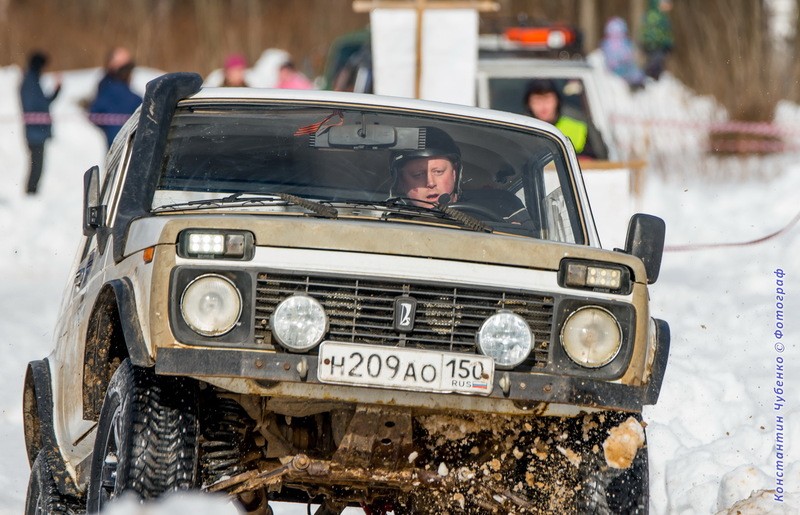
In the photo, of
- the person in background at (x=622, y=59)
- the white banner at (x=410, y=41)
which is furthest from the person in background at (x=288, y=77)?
the person in background at (x=622, y=59)

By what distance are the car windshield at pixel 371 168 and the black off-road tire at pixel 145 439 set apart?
2.55 ft

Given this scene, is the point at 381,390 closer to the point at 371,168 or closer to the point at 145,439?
the point at 145,439

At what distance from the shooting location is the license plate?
4367 millimetres

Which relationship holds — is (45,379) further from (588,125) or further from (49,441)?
(588,125)

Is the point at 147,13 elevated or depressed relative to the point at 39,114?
elevated

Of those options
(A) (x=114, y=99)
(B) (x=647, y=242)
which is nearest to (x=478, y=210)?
(B) (x=647, y=242)

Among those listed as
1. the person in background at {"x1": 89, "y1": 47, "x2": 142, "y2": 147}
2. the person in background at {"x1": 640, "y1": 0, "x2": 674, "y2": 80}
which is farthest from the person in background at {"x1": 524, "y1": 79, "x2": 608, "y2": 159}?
the person in background at {"x1": 640, "y1": 0, "x2": 674, "y2": 80}

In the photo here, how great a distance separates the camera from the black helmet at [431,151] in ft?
18.0

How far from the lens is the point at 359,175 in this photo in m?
5.40

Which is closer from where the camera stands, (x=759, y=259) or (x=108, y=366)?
(x=108, y=366)

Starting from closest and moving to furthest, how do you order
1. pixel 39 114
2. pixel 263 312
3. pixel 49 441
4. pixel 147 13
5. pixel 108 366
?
pixel 263 312
pixel 108 366
pixel 49 441
pixel 39 114
pixel 147 13

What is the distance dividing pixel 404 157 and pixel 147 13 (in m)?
34.3

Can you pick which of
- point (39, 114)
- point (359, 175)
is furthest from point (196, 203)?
point (39, 114)

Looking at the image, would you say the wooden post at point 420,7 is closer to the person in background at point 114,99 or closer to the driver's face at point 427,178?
the person in background at point 114,99
